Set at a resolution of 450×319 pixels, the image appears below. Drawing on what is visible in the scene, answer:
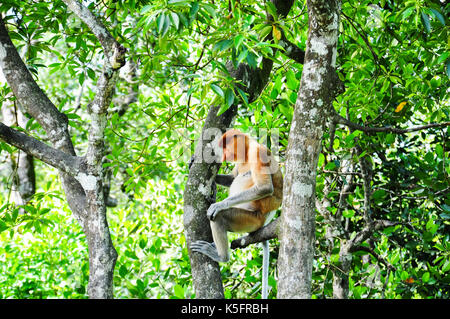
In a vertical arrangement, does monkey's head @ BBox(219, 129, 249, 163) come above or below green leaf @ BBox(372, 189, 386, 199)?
above

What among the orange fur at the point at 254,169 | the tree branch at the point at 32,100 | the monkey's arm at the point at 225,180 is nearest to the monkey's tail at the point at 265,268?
the orange fur at the point at 254,169

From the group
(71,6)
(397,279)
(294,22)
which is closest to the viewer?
(71,6)

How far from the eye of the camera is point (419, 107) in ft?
11.9

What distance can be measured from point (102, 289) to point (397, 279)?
2.33m

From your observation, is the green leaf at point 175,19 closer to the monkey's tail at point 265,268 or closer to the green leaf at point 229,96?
the green leaf at point 229,96

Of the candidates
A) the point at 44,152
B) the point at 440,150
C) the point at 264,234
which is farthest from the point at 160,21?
the point at 440,150

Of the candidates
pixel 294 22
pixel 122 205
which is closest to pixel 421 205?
pixel 294 22

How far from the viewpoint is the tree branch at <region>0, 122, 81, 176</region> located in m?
3.04

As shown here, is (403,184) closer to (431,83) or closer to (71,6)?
(431,83)

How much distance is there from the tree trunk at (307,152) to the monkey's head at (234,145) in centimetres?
104

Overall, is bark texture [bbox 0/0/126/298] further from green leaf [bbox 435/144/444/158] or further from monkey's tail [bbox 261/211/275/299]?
green leaf [bbox 435/144/444/158]

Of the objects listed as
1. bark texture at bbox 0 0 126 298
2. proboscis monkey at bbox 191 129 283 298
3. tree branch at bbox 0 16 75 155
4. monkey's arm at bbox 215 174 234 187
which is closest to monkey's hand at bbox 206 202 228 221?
proboscis monkey at bbox 191 129 283 298

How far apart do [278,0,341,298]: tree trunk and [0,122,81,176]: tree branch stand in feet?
4.86

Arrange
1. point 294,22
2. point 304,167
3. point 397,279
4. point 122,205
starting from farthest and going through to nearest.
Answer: point 122,205
point 397,279
point 294,22
point 304,167
